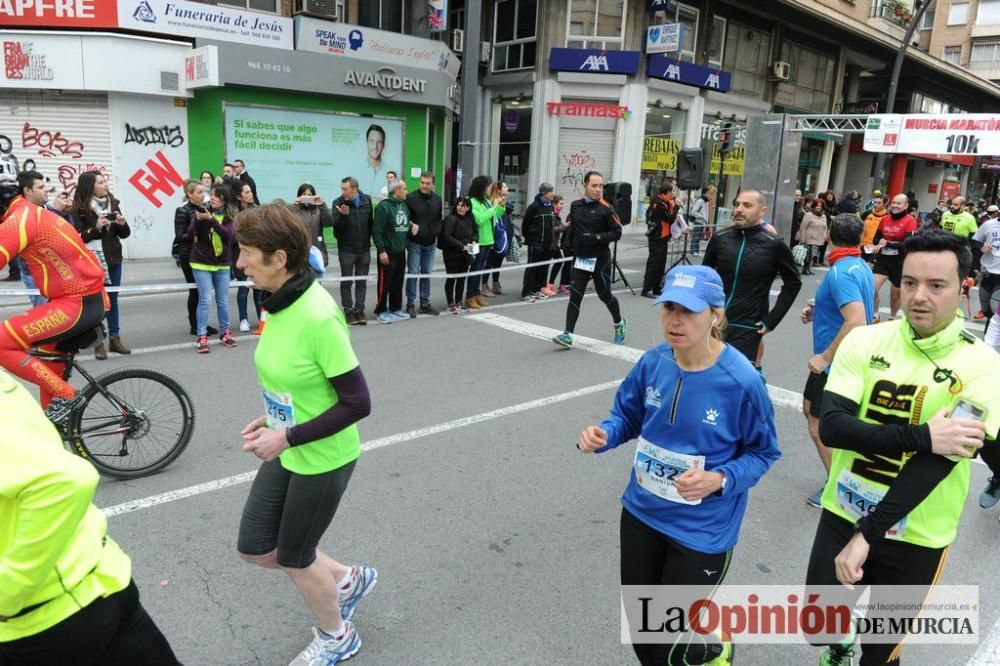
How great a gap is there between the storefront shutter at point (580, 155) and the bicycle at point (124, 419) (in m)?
18.6

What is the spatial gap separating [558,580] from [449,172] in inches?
696

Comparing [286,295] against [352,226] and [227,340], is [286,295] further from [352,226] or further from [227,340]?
[352,226]

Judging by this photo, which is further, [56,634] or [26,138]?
[26,138]

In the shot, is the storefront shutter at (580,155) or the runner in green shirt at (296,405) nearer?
the runner in green shirt at (296,405)

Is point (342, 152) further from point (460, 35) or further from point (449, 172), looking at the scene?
point (460, 35)

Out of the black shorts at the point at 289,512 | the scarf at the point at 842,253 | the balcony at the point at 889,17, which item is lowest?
the black shorts at the point at 289,512

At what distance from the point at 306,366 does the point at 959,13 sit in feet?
208


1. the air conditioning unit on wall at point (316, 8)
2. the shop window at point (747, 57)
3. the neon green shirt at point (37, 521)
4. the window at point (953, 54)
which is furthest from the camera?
the window at point (953, 54)

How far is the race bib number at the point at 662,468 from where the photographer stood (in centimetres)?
240

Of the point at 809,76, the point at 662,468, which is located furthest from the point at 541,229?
the point at 809,76

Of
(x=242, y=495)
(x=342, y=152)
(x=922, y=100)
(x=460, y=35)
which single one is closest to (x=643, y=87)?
(x=460, y=35)

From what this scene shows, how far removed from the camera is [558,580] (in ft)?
11.8

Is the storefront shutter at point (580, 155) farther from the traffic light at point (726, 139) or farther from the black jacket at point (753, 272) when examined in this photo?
the black jacket at point (753, 272)

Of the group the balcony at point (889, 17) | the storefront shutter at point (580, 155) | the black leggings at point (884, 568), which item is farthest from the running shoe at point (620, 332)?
the balcony at point (889, 17)
